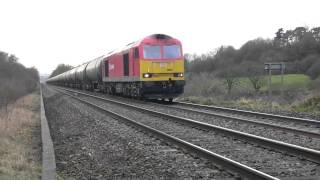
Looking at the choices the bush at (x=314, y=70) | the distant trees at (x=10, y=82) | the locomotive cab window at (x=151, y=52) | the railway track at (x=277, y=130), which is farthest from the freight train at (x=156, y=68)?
the bush at (x=314, y=70)

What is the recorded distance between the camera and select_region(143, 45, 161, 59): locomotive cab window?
24961mm

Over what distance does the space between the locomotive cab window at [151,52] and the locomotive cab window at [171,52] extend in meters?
0.36

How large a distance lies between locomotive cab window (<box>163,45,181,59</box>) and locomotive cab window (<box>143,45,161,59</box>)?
36 centimetres

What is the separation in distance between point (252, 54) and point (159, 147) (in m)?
69.2

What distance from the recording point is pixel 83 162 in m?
8.83

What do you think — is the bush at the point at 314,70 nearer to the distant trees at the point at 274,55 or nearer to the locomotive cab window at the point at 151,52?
the distant trees at the point at 274,55

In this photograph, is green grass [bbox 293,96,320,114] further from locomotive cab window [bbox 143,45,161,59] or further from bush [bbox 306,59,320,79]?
bush [bbox 306,59,320,79]

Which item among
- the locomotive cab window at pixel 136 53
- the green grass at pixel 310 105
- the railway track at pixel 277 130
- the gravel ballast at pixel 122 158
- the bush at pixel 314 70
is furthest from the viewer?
the bush at pixel 314 70

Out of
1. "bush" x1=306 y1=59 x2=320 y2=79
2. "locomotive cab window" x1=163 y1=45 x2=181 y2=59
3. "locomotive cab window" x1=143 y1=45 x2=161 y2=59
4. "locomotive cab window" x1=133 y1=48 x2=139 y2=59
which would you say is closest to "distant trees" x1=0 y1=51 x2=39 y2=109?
"locomotive cab window" x1=133 y1=48 x2=139 y2=59

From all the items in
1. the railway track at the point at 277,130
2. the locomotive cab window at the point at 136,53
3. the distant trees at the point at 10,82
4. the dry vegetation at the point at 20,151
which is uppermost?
the locomotive cab window at the point at 136,53

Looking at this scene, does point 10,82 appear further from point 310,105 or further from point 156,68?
point 310,105

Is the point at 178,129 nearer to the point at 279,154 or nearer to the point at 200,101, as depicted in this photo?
the point at 279,154

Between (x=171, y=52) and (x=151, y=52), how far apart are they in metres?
1.15

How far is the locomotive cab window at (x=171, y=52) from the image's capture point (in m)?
25.5
